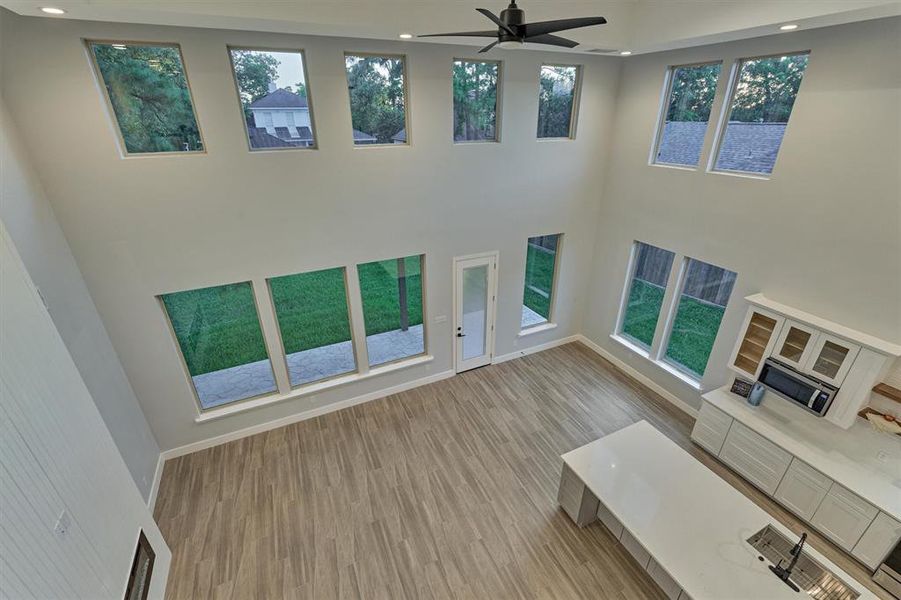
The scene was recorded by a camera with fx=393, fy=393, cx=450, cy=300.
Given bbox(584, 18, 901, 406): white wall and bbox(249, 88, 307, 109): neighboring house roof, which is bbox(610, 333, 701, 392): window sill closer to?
bbox(584, 18, 901, 406): white wall

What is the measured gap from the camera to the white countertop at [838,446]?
3635mm

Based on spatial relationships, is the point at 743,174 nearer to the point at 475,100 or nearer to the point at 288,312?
the point at 475,100

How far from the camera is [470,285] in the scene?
6172 millimetres

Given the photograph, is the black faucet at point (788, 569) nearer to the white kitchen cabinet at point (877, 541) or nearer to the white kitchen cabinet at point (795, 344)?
the white kitchen cabinet at point (877, 541)

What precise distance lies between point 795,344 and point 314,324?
5.77 m

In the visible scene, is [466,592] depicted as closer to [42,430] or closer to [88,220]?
[42,430]

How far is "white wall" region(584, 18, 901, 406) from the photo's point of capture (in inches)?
139

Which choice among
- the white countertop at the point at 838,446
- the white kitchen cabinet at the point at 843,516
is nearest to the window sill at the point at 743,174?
the white countertop at the point at 838,446

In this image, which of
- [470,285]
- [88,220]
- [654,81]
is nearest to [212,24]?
[88,220]

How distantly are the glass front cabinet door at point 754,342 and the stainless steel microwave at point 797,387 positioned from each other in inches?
4.9

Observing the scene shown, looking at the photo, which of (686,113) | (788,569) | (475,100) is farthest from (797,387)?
(475,100)

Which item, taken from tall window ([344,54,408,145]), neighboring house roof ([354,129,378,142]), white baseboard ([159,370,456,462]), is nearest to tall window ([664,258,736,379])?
white baseboard ([159,370,456,462])

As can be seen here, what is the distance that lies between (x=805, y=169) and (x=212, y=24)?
582cm

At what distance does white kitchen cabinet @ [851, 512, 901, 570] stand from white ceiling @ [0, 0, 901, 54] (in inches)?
167
